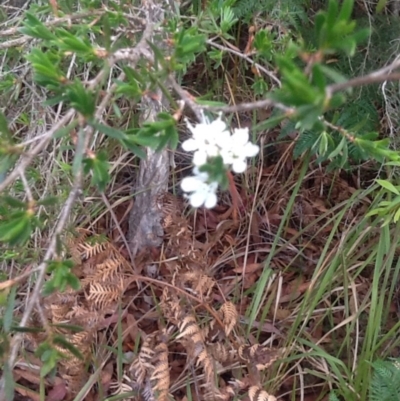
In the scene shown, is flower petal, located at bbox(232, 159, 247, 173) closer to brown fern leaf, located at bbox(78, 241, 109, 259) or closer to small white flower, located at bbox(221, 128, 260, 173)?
small white flower, located at bbox(221, 128, 260, 173)

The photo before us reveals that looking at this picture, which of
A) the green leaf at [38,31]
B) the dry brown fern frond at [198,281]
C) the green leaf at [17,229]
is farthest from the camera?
the dry brown fern frond at [198,281]

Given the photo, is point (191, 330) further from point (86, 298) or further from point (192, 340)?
point (86, 298)

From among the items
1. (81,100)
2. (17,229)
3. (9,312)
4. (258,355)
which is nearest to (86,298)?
(258,355)

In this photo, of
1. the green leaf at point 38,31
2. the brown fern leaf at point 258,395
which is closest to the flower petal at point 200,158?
the green leaf at point 38,31

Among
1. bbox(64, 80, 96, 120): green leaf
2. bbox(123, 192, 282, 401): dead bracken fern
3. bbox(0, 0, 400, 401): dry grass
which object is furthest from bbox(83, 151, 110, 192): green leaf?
bbox(123, 192, 282, 401): dead bracken fern

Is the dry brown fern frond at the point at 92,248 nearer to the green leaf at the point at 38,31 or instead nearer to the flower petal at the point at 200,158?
the green leaf at the point at 38,31
